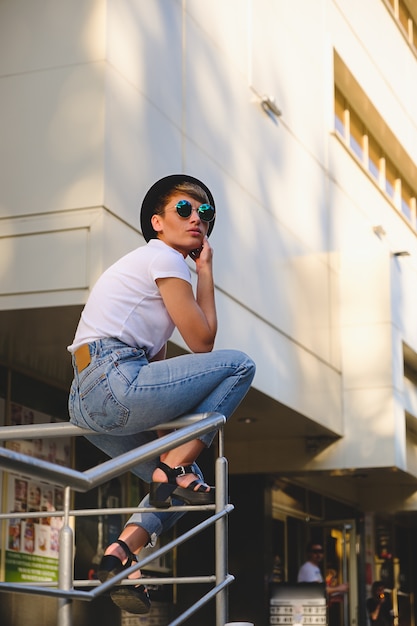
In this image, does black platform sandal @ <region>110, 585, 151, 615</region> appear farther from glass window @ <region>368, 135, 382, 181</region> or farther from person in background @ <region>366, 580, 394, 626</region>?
person in background @ <region>366, 580, 394, 626</region>

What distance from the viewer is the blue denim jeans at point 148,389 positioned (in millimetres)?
4406

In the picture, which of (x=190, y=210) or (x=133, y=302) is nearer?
(x=133, y=302)

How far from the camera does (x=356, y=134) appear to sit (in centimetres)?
2059

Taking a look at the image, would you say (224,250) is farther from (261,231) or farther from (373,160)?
(373,160)

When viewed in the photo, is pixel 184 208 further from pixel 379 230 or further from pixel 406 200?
pixel 406 200

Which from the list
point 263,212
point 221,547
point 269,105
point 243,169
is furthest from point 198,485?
point 269,105

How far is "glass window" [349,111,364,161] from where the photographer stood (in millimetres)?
20266

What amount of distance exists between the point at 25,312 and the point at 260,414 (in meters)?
5.86

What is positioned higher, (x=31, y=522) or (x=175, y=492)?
(x=31, y=522)

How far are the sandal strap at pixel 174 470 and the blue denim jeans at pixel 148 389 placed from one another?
0.40ft

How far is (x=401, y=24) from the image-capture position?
23484 millimetres

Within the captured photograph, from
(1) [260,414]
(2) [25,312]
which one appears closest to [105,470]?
(2) [25,312]

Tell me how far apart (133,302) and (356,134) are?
1659 centimetres

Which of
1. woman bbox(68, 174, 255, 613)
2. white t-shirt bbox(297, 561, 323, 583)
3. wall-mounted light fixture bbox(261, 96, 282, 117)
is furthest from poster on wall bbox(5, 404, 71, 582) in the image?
woman bbox(68, 174, 255, 613)
